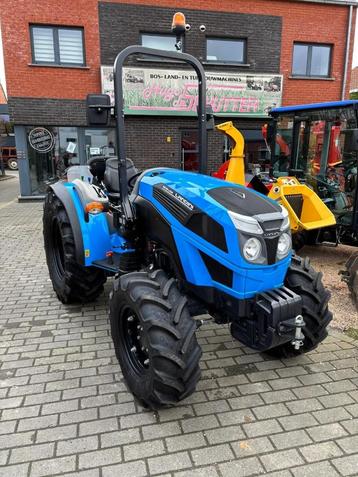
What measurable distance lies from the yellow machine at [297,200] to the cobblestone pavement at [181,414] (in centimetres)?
213

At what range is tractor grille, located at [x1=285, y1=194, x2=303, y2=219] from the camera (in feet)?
17.9

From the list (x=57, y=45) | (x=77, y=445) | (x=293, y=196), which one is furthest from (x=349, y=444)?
(x=57, y=45)

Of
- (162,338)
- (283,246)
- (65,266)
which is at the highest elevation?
(283,246)

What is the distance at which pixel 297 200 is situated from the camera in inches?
218

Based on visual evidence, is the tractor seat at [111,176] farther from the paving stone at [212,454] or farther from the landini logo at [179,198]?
the paving stone at [212,454]

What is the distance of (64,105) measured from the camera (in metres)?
11.4

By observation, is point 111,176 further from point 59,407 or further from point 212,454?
point 212,454

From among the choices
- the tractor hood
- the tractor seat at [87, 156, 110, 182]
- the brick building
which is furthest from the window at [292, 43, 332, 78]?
the tractor hood

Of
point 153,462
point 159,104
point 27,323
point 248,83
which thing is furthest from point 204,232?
point 248,83

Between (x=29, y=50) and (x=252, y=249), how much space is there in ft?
36.7

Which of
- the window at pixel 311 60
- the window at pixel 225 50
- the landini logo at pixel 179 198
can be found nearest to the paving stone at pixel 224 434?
the landini logo at pixel 179 198

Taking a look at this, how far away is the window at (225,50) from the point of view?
1195cm

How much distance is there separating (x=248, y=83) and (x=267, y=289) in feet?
36.0

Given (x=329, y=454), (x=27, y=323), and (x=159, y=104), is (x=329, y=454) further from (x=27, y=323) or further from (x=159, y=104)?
(x=159, y=104)
